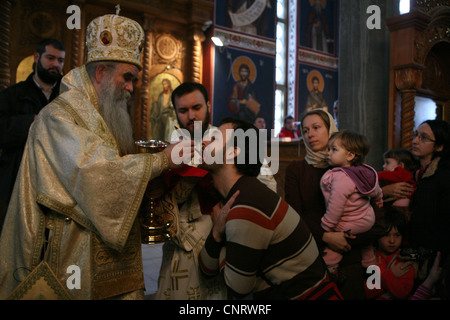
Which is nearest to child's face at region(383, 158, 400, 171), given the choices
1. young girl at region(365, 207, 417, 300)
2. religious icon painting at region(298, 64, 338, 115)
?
young girl at region(365, 207, 417, 300)

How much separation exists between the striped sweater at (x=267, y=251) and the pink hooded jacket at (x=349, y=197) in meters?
0.59

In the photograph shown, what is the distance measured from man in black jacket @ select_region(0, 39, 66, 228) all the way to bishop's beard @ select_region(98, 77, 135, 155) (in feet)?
3.86

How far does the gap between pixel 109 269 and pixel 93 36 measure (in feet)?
4.02

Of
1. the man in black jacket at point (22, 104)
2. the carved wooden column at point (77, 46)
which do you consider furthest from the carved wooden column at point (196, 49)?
the man in black jacket at point (22, 104)

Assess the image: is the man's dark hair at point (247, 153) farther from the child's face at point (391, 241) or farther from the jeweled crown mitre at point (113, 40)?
the child's face at point (391, 241)

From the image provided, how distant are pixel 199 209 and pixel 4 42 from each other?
6.73 metres

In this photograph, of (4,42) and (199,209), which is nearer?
(199,209)

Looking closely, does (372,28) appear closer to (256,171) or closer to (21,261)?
(256,171)

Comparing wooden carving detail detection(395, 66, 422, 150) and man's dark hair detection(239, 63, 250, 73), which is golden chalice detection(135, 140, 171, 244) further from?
man's dark hair detection(239, 63, 250, 73)

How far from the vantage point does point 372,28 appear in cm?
402

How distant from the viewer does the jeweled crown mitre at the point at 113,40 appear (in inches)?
72.7

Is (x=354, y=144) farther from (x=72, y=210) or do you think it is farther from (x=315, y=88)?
(x=315, y=88)

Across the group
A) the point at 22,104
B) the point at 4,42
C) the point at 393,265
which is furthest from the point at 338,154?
the point at 4,42

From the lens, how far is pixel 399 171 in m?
2.74
